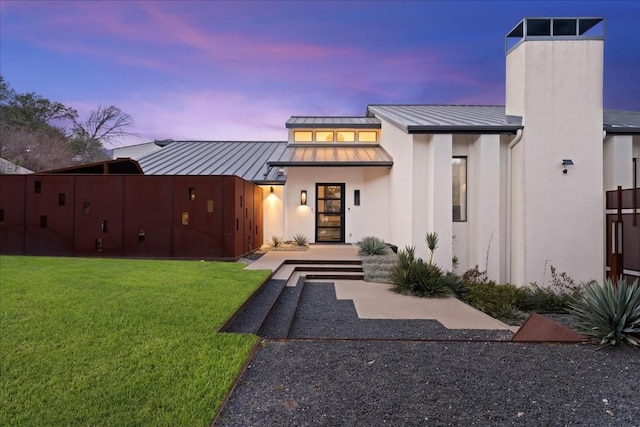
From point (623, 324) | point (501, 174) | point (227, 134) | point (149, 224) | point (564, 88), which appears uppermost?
point (227, 134)

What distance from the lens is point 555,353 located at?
3932 millimetres

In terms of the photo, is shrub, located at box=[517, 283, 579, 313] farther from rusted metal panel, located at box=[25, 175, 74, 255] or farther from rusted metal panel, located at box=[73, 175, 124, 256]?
rusted metal panel, located at box=[25, 175, 74, 255]

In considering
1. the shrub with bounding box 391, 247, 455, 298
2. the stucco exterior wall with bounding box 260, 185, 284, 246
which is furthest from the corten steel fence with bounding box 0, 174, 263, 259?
the shrub with bounding box 391, 247, 455, 298

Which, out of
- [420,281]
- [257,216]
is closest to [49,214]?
[257,216]

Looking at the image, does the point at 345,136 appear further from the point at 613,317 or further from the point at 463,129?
the point at 613,317

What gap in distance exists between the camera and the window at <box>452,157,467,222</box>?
10.0 metres

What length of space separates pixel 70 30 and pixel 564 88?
18998 millimetres

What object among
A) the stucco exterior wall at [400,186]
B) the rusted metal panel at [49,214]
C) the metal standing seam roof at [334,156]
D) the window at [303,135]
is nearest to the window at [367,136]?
the metal standing seam roof at [334,156]

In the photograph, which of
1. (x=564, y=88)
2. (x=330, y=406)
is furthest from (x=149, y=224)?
(x=564, y=88)

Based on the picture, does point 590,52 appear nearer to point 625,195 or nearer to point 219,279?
point 625,195

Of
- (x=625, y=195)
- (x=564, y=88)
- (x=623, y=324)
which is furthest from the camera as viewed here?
(x=564, y=88)

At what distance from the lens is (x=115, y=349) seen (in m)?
3.66

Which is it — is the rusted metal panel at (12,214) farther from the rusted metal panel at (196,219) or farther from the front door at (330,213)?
the front door at (330,213)

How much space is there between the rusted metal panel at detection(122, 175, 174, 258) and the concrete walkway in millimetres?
2828
